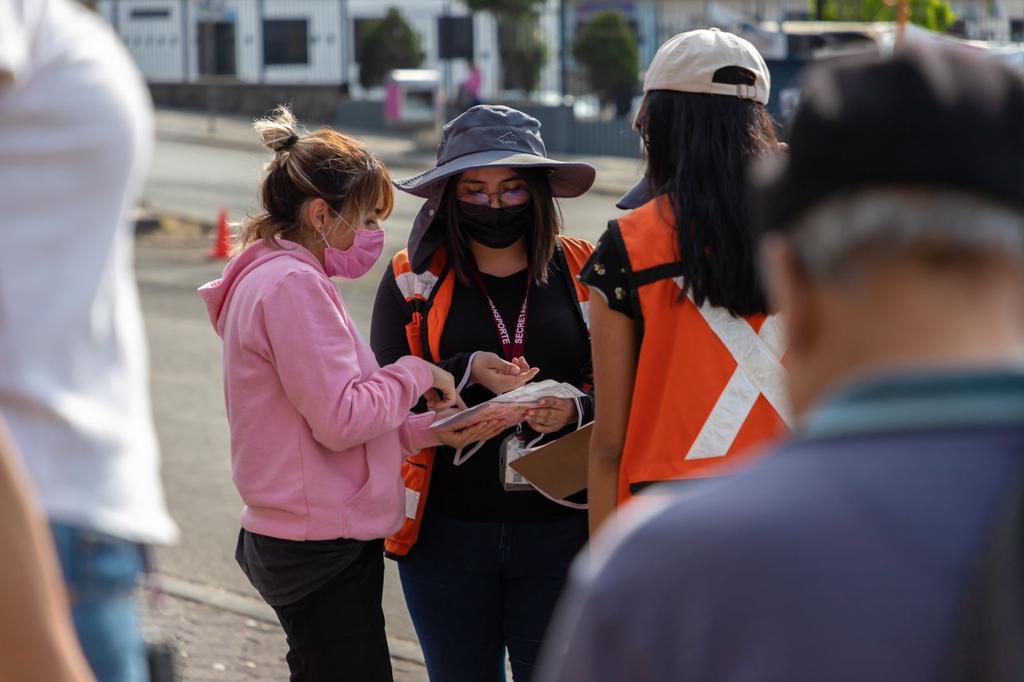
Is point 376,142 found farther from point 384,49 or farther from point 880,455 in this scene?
point 880,455

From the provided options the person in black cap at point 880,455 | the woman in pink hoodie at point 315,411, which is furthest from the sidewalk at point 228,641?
the person in black cap at point 880,455

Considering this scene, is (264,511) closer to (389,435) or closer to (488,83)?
(389,435)

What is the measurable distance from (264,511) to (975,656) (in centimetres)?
258

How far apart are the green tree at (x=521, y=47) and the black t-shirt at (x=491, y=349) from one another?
29568mm

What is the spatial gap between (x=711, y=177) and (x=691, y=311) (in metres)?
0.29

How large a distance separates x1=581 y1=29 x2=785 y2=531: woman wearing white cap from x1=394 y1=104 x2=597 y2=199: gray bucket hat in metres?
0.78

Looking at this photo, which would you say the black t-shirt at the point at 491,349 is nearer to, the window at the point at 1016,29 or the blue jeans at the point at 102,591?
the blue jeans at the point at 102,591

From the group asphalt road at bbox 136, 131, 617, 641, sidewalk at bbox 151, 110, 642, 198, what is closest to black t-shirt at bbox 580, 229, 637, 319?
asphalt road at bbox 136, 131, 617, 641

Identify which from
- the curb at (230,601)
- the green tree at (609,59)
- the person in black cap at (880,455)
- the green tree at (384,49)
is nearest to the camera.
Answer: the person in black cap at (880,455)

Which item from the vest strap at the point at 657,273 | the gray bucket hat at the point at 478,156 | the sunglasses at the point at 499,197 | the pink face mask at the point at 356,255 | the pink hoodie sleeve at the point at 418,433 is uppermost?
the gray bucket hat at the point at 478,156

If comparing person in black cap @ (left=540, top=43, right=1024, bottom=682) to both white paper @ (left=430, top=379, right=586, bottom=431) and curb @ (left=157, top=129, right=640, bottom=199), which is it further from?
curb @ (left=157, top=129, right=640, bottom=199)

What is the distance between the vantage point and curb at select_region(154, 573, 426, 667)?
17.6 feet

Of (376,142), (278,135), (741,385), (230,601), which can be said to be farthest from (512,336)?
(376,142)

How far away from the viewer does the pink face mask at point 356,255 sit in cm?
365
